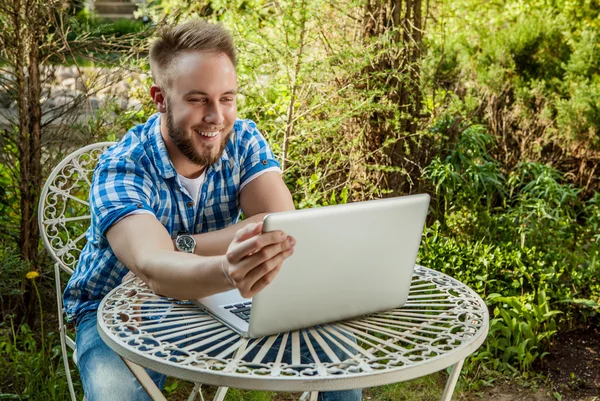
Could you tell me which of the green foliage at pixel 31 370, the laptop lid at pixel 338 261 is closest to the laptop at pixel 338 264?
the laptop lid at pixel 338 261

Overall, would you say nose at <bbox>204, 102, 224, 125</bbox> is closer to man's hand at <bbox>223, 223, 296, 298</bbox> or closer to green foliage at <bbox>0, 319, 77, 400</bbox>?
man's hand at <bbox>223, 223, 296, 298</bbox>

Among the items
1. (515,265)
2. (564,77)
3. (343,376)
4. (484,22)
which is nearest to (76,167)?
(343,376)

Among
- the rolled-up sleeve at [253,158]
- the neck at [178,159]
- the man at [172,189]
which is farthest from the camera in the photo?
the rolled-up sleeve at [253,158]

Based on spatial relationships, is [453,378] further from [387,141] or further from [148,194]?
[387,141]

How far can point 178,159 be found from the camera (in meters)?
2.13

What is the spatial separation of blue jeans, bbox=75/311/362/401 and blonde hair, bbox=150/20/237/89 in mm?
749

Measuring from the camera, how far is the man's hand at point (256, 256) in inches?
53.5

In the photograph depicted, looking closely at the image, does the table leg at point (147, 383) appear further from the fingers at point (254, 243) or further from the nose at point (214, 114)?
the nose at point (214, 114)

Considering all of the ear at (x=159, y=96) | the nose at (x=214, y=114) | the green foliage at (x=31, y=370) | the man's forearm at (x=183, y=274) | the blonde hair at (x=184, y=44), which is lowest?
the green foliage at (x=31, y=370)

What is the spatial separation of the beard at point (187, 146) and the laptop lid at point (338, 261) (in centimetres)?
69

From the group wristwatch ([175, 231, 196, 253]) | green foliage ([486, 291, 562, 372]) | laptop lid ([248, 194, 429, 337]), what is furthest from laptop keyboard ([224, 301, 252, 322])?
green foliage ([486, 291, 562, 372])

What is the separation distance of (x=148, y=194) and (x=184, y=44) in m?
0.44

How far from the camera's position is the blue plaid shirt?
1.90 metres

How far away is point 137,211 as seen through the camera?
1.82 metres
